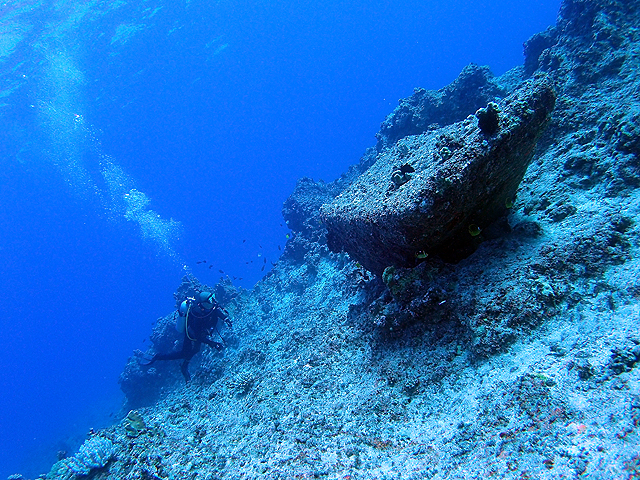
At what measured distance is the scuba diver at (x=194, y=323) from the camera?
1047 centimetres

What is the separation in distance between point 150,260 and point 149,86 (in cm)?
8492

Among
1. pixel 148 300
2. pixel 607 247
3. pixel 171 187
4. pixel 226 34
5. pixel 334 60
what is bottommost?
pixel 607 247

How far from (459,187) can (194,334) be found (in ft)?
35.2

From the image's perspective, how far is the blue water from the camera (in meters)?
33.8

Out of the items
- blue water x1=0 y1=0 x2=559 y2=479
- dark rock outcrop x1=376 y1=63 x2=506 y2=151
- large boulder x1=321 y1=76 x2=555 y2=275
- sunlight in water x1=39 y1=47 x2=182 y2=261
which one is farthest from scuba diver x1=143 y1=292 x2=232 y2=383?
sunlight in water x1=39 y1=47 x2=182 y2=261

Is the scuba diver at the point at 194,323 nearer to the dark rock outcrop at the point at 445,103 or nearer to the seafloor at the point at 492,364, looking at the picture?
the seafloor at the point at 492,364

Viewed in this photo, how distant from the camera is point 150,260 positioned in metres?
117

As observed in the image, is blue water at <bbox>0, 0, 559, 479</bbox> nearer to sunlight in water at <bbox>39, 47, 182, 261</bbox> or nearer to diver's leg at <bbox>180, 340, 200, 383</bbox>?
sunlight in water at <bbox>39, 47, 182, 261</bbox>

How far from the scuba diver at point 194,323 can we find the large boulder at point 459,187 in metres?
7.96

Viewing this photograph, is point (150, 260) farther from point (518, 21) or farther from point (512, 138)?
point (518, 21)

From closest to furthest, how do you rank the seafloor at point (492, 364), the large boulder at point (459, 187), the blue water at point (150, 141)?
1. the seafloor at point (492, 364)
2. the large boulder at point (459, 187)
3. the blue water at point (150, 141)

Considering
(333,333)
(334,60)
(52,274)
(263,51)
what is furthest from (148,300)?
(334,60)

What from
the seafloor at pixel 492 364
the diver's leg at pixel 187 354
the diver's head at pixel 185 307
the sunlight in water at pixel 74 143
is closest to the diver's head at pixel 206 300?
the diver's head at pixel 185 307

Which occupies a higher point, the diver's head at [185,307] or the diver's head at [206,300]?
the diver's head at [185,307]
